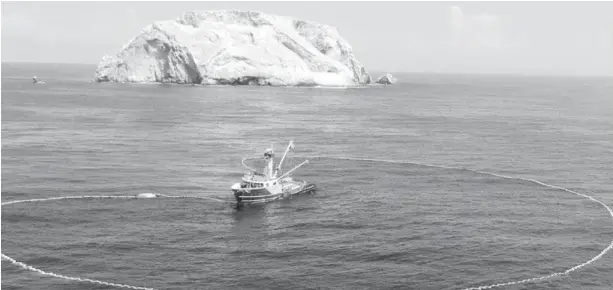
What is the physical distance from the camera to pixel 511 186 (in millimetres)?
110500

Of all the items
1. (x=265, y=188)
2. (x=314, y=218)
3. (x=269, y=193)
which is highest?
(x=265, y=188)

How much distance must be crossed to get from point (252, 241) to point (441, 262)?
2301 cm

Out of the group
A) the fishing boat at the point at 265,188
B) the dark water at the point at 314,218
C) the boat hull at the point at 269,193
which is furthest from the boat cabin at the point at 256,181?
the dark water at the point at 314,218

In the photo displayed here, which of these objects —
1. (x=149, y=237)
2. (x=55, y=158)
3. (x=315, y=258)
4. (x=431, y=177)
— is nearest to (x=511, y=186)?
(x=431, y=177)

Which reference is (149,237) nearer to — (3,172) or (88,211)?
(88,211)

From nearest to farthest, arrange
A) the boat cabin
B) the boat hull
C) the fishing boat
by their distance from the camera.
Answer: the boat hull, the fishing boat, the boat cabin

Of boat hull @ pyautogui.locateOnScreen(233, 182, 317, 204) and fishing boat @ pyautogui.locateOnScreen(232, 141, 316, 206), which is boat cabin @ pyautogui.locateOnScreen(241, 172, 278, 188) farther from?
boat hull @ pyautogui.locateOnScreen(233, 182, 317, 204)

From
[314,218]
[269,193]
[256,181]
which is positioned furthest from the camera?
[269,193]

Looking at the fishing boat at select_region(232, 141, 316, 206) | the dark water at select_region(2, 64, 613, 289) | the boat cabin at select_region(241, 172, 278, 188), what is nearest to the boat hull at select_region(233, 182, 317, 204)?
the fishing boat at select_region(232, 141, 316, 206)

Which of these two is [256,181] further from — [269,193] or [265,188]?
[269,193]

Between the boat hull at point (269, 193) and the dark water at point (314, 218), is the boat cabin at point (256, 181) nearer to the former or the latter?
the boat hull at point (269, 193)

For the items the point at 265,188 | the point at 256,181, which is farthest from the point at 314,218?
the point at 256,181

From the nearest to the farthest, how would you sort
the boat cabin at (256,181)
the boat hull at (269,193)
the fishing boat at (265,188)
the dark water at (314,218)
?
the dark water at (314,218), the boat hull at (269,193), the fishing boat at (265,188), the boat cabin at (256,181)

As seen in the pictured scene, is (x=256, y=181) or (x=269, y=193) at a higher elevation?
(x=256, y=181)
